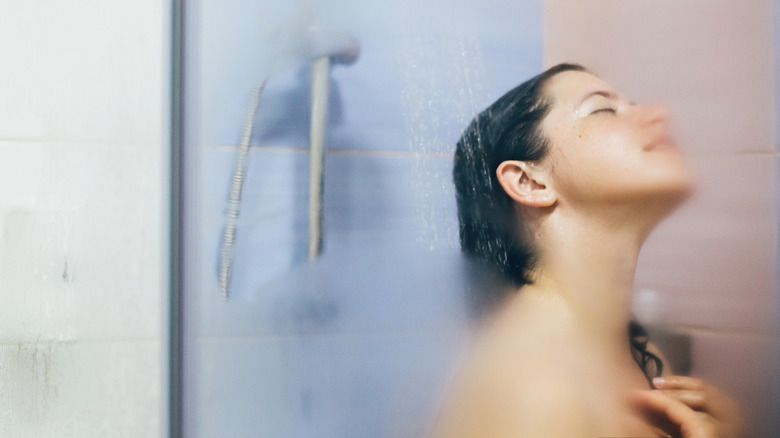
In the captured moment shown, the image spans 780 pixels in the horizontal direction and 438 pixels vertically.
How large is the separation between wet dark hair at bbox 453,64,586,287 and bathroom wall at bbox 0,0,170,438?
344 mm

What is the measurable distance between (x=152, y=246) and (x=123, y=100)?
0.59 feet

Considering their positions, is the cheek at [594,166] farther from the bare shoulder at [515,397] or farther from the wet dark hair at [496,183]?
the bare shoulder at [515,397]

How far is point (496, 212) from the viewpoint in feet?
2.02

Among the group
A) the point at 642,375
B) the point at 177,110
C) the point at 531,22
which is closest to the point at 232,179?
the point at 177,110

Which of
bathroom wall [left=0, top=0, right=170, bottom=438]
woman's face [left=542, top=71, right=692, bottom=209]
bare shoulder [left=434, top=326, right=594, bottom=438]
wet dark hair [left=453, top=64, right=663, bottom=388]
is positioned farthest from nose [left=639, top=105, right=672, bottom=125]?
bathroom wall [left=0, top=0, right=170, bottom=438]

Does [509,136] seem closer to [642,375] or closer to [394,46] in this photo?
[394,46]

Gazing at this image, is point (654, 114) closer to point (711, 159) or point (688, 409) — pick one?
point (711, 159)

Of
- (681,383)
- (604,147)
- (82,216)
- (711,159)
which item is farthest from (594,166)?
(82,216)

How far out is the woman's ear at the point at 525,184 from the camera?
2.02 feet

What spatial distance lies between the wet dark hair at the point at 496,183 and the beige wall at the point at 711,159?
2.5 inches

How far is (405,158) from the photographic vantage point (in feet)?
2.05

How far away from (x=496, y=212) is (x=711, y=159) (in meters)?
0.25

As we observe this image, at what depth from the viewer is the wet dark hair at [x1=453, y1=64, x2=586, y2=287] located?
61 cm

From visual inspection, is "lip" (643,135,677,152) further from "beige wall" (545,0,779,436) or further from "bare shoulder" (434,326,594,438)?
"bare shoulder" (434,326,594,438)
